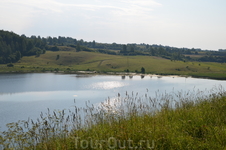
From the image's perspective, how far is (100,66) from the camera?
138 meters

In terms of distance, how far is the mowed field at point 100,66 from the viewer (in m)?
120

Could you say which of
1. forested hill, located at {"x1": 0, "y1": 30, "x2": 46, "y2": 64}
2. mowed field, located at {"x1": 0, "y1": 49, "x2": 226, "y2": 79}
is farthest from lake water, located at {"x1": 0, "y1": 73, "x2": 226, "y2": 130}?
forested hill, located at {"x1": 0, "y1": 30, "x2": 46, "y2": 64}

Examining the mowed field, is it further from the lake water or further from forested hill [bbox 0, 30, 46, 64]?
the lake water

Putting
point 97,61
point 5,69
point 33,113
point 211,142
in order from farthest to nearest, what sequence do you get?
point 97,61 < point 5,69 < point 33,113 < point 211,142

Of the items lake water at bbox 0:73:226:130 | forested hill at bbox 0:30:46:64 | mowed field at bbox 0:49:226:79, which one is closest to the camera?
lake water at bbox 0:73:226:130

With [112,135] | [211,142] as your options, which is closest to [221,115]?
[211,142]

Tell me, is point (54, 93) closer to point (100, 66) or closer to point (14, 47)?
point (100, 66)

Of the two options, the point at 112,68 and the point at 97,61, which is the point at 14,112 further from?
the point at 97,61

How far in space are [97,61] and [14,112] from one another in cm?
12338

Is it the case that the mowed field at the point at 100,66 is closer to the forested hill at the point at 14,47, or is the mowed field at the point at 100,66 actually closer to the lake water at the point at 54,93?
the forested hill at the point at 14,47

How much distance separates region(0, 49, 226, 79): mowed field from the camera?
12031 cm

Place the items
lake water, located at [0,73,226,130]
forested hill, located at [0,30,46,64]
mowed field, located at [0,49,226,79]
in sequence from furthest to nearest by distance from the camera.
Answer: forested hill, located at [0,30,46,64], mowed field, located at [0,49,226,79], lake water, located at [0,73,226,130]

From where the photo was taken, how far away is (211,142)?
8156 millimetres

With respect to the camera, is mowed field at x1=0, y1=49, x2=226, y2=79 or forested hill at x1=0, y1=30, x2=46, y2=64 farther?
forested hill at x1=0, y1=30, x2=46, y2=64
